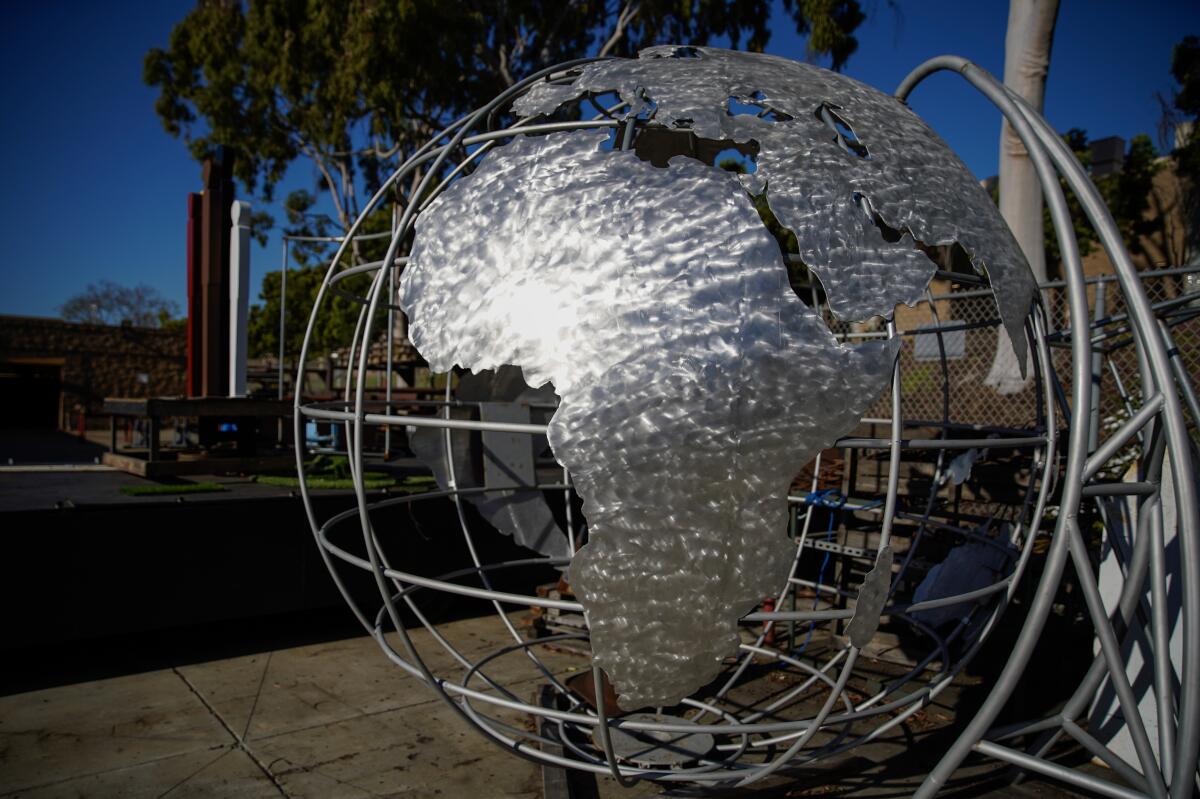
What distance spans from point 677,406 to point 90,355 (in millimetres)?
25274

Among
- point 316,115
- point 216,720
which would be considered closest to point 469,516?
point 216,720

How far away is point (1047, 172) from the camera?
2.22 metres

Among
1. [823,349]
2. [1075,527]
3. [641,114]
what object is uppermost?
[641,114]

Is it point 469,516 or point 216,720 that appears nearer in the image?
point 216,720

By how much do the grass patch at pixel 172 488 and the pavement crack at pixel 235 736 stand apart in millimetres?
1050

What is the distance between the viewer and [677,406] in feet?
6.01

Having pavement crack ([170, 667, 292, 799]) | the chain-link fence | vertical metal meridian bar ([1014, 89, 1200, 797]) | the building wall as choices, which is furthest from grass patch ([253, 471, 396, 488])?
the building wall

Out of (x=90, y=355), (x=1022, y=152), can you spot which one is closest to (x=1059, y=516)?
(x=1022, y=152)

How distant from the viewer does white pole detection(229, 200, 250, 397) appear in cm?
734

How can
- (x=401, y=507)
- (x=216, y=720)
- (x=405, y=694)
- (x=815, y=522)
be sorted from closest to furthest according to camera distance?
(x=216, y=720) < (x=405, y=694) < (x=401, y=507) < (x=815, y=522)

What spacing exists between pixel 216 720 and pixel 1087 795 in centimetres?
390

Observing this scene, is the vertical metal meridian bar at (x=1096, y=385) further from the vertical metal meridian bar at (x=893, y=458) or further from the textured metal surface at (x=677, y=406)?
the textured metal surface at (x=677, y=406)

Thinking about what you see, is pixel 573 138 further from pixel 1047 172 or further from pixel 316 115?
pixel 316 115

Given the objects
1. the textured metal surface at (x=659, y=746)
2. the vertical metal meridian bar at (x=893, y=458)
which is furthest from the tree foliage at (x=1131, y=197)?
the vertical metal meridian bar at (x=893, y=458)
